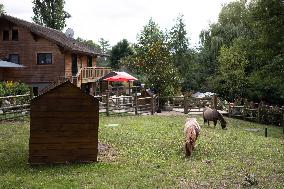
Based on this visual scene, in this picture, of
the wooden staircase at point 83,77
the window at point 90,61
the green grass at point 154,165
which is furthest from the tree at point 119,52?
the green grass at point 154,165

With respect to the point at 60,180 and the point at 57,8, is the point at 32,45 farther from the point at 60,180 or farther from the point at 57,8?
the point at 60,180

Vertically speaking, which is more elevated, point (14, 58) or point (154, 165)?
point (14, 58)

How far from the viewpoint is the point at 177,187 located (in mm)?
11508

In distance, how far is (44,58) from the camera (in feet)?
133

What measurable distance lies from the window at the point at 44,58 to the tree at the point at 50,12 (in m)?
18.5

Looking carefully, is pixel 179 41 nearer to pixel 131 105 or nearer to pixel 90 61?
pixel 90 61

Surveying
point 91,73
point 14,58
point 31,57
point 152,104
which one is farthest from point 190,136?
point 14,58

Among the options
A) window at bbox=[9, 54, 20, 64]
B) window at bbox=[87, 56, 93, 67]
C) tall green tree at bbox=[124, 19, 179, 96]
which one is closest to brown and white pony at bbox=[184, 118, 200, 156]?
tall green tree at bbox=[124, 19, 179, 96]

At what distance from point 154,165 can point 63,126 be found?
3470mm

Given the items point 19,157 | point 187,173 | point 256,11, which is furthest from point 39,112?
point 256,11

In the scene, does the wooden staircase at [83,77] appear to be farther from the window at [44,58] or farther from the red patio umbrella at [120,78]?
the red patio umbrella at [120,78]

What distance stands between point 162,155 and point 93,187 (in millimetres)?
4769

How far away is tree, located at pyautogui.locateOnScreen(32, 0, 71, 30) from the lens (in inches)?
2263

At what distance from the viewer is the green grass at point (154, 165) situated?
39.2 feet
